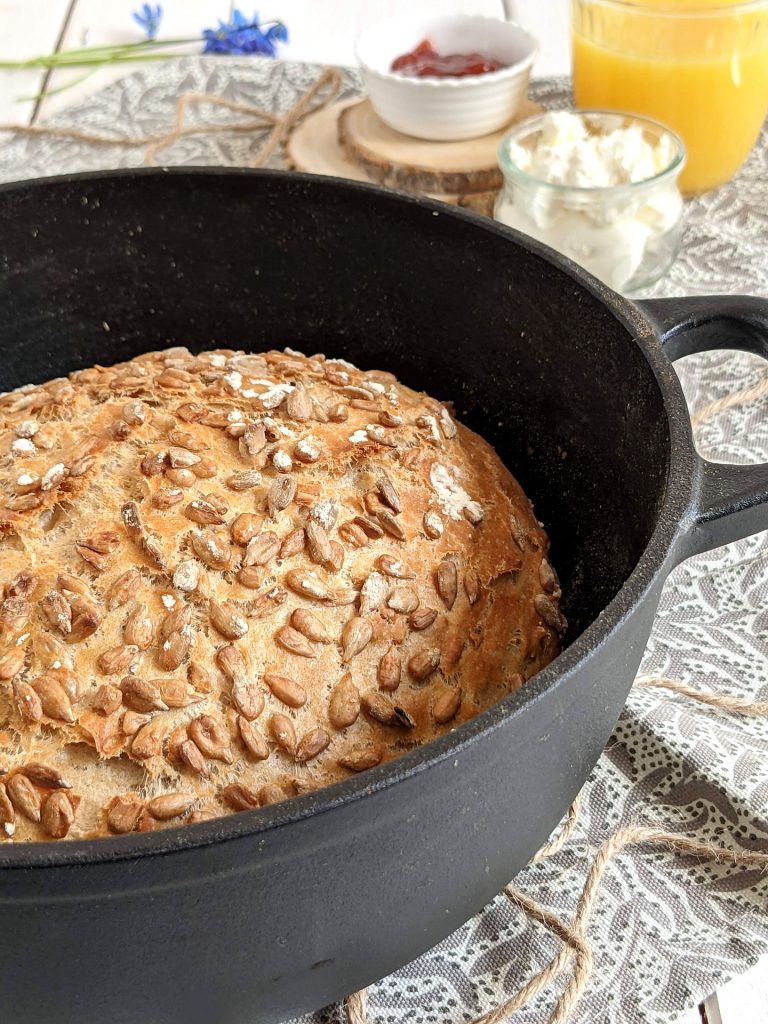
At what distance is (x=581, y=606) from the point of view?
1.26 m

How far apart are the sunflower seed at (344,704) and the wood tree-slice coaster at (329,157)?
1581mm

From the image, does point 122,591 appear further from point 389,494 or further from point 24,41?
point 24,41

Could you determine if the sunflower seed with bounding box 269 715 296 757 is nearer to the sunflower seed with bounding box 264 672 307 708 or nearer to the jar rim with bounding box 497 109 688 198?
the sunflower seed with bounding box 264 672 307 708

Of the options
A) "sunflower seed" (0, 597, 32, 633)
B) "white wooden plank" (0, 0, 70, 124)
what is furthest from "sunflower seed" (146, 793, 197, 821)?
"white wooden plank" (0, 0, 70, 124)

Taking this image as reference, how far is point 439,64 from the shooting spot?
257cm

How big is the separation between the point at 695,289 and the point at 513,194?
0.41 meters

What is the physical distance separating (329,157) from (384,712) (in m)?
1.78

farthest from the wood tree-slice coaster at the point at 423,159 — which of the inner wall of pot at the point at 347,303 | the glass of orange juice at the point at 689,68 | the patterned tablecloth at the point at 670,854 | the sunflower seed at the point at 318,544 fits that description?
the sunflower seed at the point at 318,544

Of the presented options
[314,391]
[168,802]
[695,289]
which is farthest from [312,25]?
[168,802]

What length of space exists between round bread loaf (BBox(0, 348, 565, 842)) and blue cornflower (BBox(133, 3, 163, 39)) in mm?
2045

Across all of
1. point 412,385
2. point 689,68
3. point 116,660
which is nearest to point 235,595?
point 116,660

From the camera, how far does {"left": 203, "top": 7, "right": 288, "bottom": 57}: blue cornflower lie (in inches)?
114

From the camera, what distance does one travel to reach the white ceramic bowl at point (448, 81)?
7.80ft

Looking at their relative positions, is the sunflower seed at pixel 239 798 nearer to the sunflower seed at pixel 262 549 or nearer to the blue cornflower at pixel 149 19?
the sunflower seed at pixel 262 549
